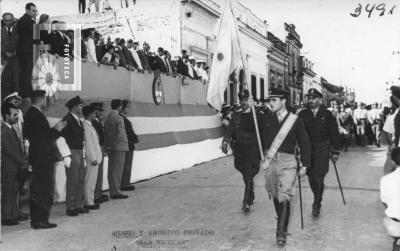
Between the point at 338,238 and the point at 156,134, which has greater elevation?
the point at 156,134

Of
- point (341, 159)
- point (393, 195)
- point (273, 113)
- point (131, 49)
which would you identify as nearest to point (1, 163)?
point (273, 113)

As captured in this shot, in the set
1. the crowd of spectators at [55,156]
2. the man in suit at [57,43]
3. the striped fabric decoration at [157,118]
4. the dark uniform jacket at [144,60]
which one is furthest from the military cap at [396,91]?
the dark uniform jacket at [144,60]

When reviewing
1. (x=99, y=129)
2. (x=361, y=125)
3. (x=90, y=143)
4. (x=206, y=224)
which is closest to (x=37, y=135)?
(x=90, y=143)

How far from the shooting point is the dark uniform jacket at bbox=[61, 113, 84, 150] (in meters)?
7.06

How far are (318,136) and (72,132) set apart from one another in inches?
141

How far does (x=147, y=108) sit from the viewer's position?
36.3 feet

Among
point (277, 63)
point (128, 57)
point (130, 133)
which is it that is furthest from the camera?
point (277, 63)

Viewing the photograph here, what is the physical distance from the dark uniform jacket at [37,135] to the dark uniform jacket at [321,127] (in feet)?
11.7

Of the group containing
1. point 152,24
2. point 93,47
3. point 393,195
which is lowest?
point 393,195

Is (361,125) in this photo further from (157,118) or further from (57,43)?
(57,43)

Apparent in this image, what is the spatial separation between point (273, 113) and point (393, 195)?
1.74m

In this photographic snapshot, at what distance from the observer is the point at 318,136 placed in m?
7.02

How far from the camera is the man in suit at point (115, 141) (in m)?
8.70

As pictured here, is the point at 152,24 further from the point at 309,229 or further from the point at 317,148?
the point at 309,229
